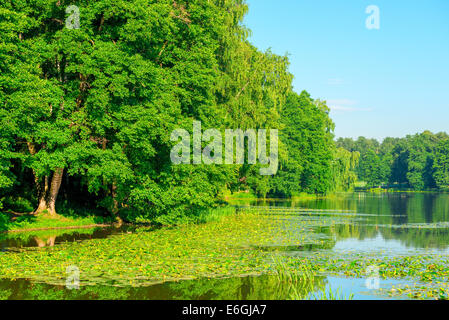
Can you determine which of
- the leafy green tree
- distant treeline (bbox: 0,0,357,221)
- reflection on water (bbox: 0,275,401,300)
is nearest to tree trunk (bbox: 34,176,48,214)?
distant treeline (bbox: 0,0,357,221)

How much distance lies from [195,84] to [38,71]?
32.5 ft

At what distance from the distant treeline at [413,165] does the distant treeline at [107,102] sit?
367 ft

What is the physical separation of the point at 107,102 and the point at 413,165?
420 feet

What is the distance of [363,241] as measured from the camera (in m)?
25.9

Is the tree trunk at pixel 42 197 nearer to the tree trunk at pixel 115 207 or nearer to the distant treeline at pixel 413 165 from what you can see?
the tree trunk at pixel 115 207

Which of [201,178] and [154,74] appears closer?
[154,74]

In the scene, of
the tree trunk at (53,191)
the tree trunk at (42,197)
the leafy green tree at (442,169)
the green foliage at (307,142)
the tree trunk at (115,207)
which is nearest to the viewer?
the tree trunk at (53,191)

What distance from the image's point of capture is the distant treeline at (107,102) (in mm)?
26430

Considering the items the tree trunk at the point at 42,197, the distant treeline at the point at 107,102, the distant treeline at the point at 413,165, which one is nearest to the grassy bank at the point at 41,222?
the tree trunk at the point at 42,197

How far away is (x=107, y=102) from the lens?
27.5 m
